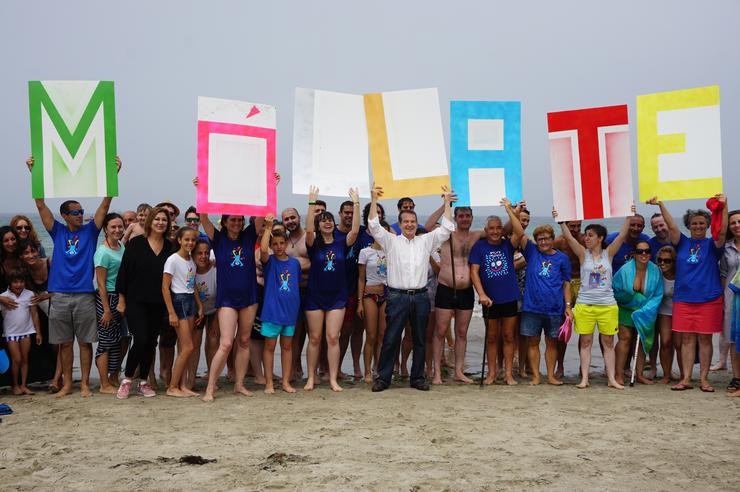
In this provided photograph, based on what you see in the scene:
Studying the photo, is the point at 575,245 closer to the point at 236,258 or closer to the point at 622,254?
the point at 622,254

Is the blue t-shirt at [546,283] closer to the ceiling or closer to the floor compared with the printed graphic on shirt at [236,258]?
closer to the floor

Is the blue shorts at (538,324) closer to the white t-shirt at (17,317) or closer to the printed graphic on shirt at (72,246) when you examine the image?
the printed graphic on shirt at (72,246)

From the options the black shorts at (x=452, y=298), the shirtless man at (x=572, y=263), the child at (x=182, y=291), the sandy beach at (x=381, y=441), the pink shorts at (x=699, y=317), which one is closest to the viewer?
the sandy beach at (x=381, y=441)

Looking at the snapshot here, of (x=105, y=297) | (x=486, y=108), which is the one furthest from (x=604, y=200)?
(x=105, y=297)

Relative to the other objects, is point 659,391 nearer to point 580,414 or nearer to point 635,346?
point 635,346

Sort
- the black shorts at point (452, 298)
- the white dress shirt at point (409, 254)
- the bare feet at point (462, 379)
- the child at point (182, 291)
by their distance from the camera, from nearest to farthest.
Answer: the child at point (182, 291) < the white dress shirt at point (409, 254) < the black shorts at point (452, 298) < the bare feet at point (462, 379)

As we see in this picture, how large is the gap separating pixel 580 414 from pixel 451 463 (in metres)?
1.86

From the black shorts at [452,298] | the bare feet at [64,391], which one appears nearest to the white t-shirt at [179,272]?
the bare feet at [64,391]

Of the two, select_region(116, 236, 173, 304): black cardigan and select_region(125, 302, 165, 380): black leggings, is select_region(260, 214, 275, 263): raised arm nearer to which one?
select_region(116, 236, 173, 304): black cardigan

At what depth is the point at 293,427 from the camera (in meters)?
5.72

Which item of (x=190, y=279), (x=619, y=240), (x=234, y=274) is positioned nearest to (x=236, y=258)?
(x=234, y=274)

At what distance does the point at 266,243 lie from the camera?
6875 millimetres

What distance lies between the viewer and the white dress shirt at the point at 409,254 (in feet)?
23.3

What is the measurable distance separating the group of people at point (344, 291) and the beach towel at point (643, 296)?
0.01 m
